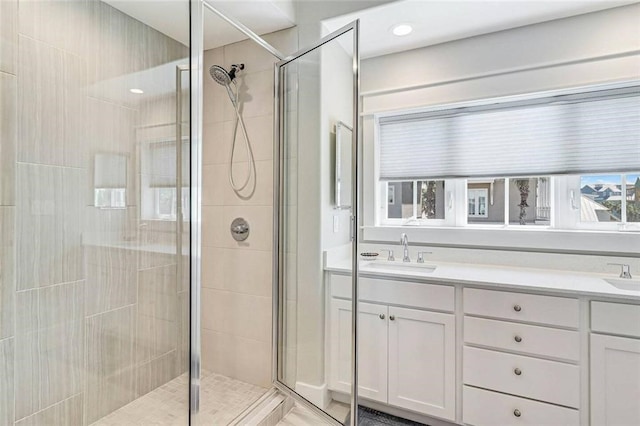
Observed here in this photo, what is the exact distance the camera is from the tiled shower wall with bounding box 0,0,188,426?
1097 millimetres

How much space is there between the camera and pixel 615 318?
1512 mm

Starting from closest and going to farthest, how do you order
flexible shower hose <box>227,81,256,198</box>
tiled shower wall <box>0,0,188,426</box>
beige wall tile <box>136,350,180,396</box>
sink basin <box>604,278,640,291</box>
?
tiled shower wall <box>0,0,188,426</box>
beige wall tile <box>136,350,180,396</box>
sink basin <box>604,278,640,291</box>
flexible shower hose <box>227,81,256,198</box>

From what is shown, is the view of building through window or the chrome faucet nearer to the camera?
the view of building through window

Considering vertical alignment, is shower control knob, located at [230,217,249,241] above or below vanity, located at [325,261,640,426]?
above

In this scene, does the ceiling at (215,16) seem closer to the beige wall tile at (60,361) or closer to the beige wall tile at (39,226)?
the beige wall tile at (39,226)

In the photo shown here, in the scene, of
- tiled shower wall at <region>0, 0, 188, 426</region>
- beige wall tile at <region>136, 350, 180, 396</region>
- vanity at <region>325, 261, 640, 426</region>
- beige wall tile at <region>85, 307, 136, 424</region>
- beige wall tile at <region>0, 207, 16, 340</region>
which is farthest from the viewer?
vanity at <region>325, 261, 640, 426</region>

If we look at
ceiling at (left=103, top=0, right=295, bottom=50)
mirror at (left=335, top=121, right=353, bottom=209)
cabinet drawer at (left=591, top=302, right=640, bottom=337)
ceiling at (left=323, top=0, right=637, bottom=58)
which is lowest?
cabinet drawer at (left=591, top=302, right=640, bottom=337)

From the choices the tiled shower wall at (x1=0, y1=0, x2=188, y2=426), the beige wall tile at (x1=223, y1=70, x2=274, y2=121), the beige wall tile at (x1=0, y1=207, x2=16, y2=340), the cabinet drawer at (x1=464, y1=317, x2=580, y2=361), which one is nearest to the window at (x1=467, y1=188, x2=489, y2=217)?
the cabinet drawer at (x1=464, y1=317, x2=580, y2=361)

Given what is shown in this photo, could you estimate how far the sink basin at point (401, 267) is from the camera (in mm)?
2194

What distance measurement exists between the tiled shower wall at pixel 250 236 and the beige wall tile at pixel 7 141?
0.96 meters

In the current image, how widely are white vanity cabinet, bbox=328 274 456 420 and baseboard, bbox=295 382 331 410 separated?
0.17ft

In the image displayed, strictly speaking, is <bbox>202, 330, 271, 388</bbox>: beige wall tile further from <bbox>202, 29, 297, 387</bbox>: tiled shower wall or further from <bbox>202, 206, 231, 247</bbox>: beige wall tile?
<bbox>202, 206, 231, 247</bbox>: beige wall tile

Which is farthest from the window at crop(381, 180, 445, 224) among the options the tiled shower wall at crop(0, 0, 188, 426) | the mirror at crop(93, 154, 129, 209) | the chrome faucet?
the mirror at crop(93, 154, 129, 209)

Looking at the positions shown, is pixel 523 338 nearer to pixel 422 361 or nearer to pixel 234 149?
pixel 422 361
